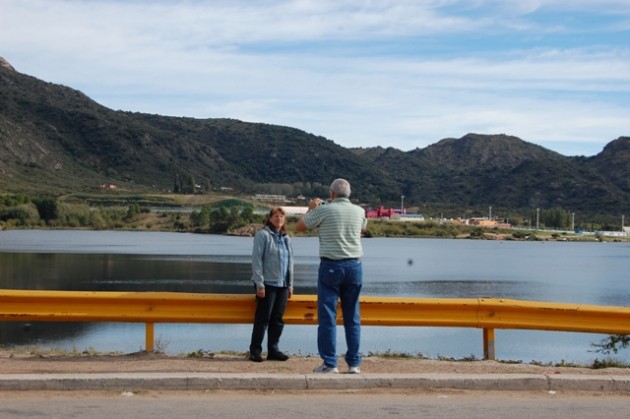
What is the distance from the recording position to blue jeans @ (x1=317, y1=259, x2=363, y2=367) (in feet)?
33.4

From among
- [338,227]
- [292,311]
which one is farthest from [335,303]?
[292,311]

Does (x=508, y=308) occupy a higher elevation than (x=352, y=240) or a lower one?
lower

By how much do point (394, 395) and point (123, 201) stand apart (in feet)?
551

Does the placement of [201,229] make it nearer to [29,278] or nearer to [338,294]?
[29,278]

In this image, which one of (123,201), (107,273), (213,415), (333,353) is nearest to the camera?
(213,415)

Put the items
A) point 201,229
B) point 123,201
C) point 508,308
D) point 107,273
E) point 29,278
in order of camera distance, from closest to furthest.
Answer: point 508,308 → point 29,278 → point 107,273 → point 201,229 → point 123,201

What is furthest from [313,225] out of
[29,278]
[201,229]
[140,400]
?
[201,229]

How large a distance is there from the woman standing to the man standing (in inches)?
30.6

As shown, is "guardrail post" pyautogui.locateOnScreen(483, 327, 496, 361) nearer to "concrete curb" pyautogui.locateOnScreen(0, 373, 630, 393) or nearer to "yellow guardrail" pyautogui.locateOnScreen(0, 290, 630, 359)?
"yellow guardrail" pyautogui.locateOnScreen(0, 290, 630, 359)

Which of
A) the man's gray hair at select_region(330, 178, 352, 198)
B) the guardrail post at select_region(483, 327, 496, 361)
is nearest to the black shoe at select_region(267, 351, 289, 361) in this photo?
the man's gray hair at select_region(330, 178, 352, 198)

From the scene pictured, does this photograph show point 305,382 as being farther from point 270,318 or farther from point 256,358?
point 270,318

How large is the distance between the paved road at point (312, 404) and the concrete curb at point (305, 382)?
0.10 metres

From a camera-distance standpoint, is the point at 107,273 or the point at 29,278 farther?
the point at 107,273

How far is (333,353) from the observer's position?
400 inches
